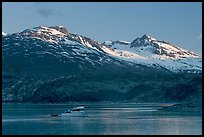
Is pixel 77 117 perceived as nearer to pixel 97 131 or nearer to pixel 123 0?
pixel 97 131

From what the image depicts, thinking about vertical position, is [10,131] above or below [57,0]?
below

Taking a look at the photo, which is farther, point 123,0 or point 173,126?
point 173,126

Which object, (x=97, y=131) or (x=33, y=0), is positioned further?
(x=97, y=131)

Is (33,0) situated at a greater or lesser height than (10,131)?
greater

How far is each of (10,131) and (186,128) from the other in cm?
2963

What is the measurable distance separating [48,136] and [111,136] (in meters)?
8.92

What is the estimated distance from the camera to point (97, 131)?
3590 inches

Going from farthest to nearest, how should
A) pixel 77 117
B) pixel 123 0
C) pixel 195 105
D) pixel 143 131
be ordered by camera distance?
pixel 195 105 → pixel 77 117 → pixel 143 131 → pixel 123 0

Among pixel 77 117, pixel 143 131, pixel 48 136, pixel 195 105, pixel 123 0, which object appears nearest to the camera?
pixel 123 0

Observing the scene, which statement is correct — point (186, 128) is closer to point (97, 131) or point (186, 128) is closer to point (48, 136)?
point (97, 131)

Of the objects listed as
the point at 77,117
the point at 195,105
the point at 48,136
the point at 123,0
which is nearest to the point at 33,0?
the point at 123,0

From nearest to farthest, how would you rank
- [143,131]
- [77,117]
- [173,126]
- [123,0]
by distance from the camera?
[123,0]
[143,131]
[173,126]
[77,117]

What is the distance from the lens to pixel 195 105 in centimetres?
16262

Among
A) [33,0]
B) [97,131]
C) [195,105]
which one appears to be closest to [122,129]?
[97,131]
